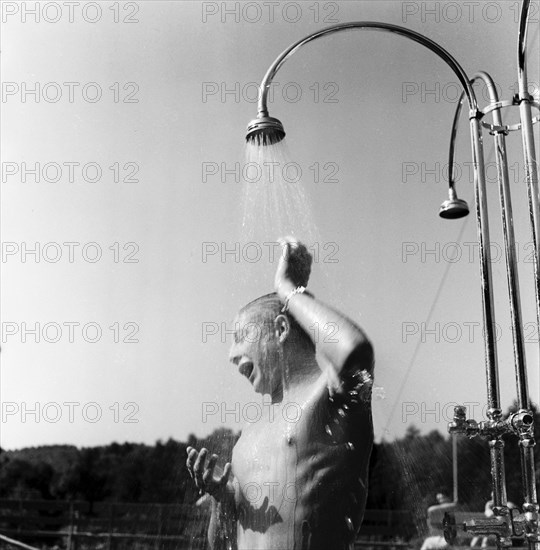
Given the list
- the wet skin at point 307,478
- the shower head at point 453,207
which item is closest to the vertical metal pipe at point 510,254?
the shower head at point 453,207

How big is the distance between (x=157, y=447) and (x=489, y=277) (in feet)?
28.3

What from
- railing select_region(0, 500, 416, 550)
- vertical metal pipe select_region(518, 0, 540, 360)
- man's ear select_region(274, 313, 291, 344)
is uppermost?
vertical metal pipe select_region(518, 0, 540, 360)

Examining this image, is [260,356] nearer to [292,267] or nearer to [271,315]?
[271,315]

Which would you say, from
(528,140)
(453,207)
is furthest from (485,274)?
(453,207)

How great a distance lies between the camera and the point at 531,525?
8.06 feet

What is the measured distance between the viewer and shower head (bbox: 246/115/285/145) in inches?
114

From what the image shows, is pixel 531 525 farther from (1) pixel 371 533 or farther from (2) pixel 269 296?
(1) pixel 371 533

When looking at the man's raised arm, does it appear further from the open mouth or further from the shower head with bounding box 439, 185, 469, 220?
the shower head with bounding box 439, 185, 469, 220

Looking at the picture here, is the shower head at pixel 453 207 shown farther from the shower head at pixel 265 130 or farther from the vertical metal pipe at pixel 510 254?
the shower head at pixel 265 130

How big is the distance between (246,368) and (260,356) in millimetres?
71

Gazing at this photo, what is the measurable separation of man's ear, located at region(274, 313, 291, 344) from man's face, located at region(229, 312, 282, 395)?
1cm

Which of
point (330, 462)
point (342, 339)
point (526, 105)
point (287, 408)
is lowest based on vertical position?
point (330, 462)

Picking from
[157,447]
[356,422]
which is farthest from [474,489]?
[356,422]

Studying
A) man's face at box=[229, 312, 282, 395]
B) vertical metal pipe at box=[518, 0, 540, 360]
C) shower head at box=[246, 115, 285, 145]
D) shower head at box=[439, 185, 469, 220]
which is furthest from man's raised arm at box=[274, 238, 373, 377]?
shower head at box=[439, 185, 469, 220]
